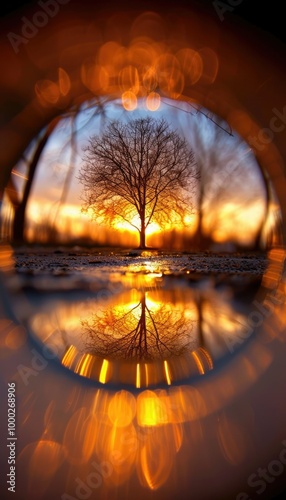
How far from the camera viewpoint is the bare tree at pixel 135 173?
3.12ft

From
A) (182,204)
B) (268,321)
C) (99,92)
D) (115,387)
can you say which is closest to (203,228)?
(182,204)

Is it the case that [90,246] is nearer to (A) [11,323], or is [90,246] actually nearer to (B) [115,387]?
(A) [11,323]

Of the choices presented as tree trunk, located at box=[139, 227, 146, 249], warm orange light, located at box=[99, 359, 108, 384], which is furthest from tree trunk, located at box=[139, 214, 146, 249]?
warm orange light, located at box=[99, 359, 108, 384]

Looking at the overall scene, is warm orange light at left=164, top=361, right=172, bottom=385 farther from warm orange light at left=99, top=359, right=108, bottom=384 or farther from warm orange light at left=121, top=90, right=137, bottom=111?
warm orange light at left=121, top=90, right=137, bottom=111

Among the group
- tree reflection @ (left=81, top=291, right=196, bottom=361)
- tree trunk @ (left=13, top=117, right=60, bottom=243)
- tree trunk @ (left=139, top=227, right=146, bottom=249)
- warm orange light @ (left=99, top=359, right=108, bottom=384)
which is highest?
tree trunk @ (left=13, top=117, right=60, bottom=243)

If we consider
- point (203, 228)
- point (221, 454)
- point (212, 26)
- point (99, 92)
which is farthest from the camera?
point (203, 228)

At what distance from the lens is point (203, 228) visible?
3.54ft

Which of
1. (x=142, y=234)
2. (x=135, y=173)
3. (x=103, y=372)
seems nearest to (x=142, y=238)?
(x=142, y=234)

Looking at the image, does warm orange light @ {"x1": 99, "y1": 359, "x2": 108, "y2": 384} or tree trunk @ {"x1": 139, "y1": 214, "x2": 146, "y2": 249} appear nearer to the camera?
warm orange light @ {"x1": 99, "y1": 359, "x2": 108, "y2": 384}

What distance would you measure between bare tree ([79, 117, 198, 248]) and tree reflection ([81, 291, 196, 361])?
0.31m

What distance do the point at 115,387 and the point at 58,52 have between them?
871mm

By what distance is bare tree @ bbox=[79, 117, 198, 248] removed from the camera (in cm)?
95

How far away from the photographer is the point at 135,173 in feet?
3.14

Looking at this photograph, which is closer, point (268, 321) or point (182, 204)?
point (268, 321)
